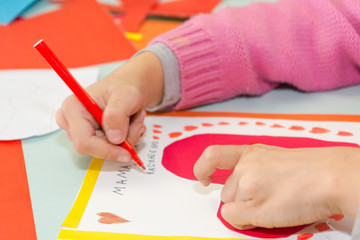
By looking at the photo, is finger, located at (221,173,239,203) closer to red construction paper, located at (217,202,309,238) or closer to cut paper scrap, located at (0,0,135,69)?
red construction paper, located at (217,202,309,238)

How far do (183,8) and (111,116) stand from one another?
0.47 meters

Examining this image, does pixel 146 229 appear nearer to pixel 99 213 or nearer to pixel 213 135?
pixel 99 213

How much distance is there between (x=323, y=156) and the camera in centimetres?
40

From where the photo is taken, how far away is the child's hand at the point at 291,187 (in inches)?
14.6

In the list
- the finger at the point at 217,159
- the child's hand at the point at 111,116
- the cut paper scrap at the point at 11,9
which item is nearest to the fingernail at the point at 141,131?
the child's hand at the point at 111,116

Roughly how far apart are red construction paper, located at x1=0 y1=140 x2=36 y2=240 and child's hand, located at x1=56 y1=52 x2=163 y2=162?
0.07 m

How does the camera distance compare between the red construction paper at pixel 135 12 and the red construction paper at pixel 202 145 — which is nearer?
the red construction paper at pixel 202 145

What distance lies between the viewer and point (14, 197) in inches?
18.2

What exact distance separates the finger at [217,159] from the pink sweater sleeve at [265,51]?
0.18 m

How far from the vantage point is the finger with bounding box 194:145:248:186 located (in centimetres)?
43

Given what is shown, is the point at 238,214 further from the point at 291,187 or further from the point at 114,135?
the point at 114,135

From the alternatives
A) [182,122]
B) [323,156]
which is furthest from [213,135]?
[323,156]

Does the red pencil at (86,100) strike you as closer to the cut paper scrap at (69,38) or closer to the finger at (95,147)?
the finger at (95,147)

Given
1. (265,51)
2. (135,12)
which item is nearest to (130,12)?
(135,12)
